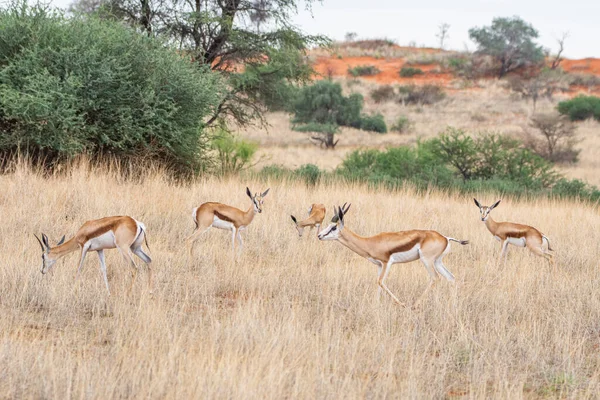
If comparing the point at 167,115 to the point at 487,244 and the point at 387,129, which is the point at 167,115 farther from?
the point at 387,129

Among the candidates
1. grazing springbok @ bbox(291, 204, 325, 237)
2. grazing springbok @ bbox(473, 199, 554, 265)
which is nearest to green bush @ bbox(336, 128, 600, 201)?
grazing springbok @ bbox(291, 204, 325, 237)

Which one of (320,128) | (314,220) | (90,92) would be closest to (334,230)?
(314,220)

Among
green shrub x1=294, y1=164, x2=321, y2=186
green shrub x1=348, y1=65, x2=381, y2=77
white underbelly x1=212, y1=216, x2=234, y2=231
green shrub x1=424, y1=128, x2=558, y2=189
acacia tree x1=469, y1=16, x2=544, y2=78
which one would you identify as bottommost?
green shrub x1=294, y1=164, x2=321, y2=186

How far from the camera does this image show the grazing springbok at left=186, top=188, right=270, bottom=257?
862cm

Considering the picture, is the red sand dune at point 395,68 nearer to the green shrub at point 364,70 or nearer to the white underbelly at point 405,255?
the green shrub at point 364,70

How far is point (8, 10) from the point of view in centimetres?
1404

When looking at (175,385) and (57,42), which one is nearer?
(175,385)

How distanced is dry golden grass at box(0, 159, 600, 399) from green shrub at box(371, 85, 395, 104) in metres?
45.6

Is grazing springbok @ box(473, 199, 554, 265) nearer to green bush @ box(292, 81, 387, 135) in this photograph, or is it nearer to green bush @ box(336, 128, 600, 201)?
green bush @ box(336, 128, 600, 201)

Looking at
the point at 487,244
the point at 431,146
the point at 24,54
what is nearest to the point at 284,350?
the point at 487,244

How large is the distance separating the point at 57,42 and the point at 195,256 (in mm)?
7238

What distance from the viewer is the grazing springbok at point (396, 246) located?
689 cm

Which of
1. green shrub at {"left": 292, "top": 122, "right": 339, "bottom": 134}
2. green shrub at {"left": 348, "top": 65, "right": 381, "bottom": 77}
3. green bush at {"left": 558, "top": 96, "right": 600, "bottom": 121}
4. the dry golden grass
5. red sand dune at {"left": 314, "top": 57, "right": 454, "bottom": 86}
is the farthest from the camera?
green shrub at {"left": 348, "top": 65, "right": 381, "bottom": 77}

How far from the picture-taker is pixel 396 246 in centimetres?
689
